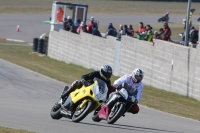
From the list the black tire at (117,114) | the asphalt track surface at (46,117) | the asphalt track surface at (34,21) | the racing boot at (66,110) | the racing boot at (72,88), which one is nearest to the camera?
the asphalt track surface at (46,117)

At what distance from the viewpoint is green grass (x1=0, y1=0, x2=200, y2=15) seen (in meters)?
58.7

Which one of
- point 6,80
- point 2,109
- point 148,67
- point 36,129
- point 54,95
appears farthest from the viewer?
point 148,67

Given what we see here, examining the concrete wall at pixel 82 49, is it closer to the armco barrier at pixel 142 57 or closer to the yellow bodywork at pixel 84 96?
the armco barrier at pixel 142 57

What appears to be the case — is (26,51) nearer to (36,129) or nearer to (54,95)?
(54,95)

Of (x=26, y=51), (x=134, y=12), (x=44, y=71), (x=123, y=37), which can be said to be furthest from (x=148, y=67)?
(x=134, y=12)

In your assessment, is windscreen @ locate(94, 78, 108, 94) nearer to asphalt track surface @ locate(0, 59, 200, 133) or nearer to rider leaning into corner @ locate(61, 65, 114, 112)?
rider leaning into corner @ locate(61, 65, 114, 112)

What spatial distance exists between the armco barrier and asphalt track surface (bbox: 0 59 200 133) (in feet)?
12.1

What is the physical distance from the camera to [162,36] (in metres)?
26.4

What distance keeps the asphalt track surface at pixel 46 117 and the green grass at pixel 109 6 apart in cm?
3675

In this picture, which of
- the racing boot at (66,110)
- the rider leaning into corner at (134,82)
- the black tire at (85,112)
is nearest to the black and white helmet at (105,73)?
the rider leaning into corner at (134,82)

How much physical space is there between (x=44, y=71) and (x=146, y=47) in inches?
189

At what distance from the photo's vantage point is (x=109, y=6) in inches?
2506

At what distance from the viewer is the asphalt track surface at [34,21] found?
45.1m

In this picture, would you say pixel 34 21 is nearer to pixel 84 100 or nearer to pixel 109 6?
pixel 109 6
